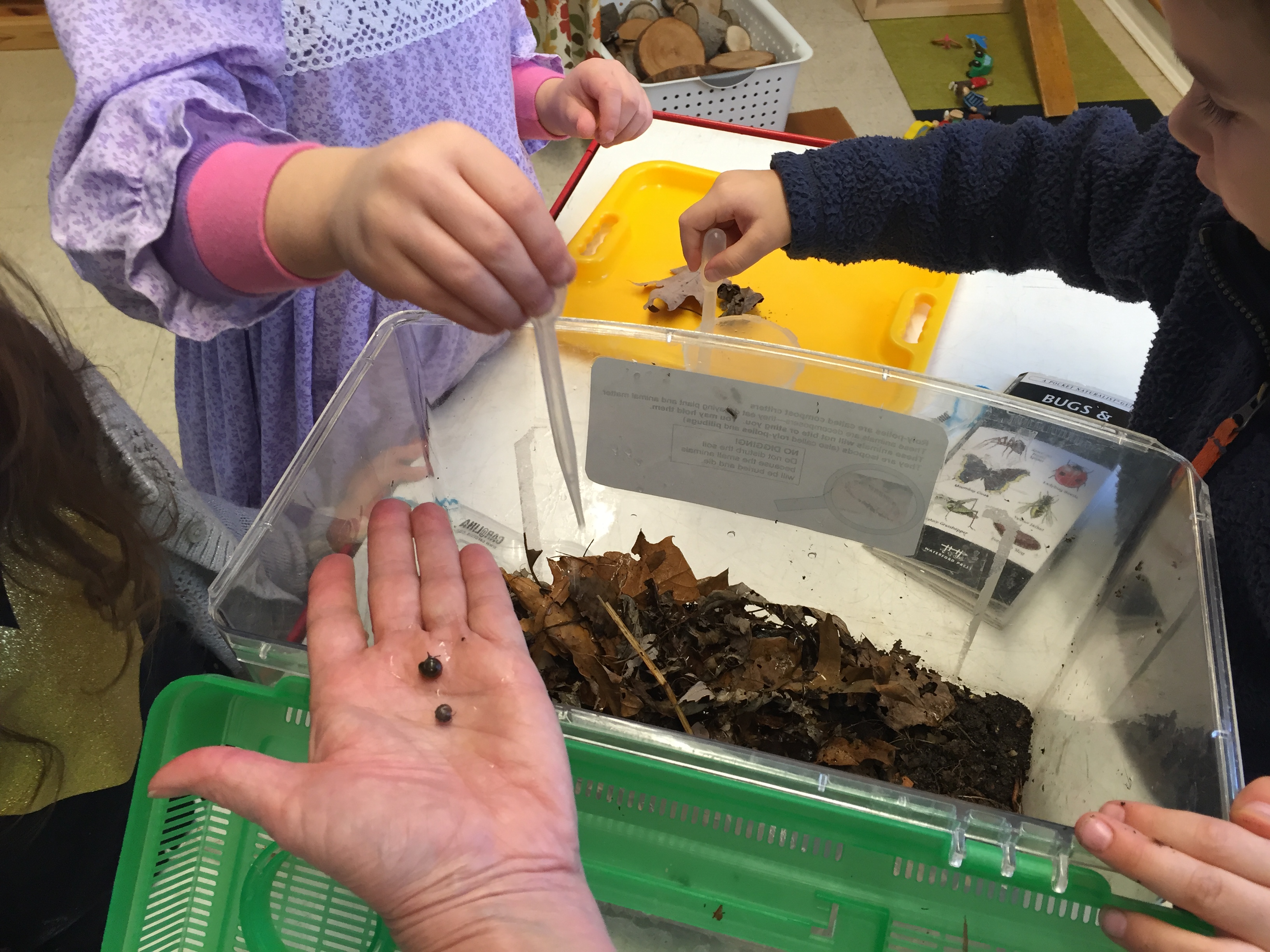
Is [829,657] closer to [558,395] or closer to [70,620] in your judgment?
[558,395]

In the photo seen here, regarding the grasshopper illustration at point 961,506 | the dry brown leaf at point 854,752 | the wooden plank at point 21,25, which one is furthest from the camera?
the wooden plank at point 21,25

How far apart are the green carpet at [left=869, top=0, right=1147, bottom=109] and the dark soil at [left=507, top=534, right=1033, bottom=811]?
1.74 metres

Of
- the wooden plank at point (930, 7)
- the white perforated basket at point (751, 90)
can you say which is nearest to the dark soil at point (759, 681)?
the white perforated basket at point (751, 90)

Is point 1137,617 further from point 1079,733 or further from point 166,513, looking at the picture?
point 166,513

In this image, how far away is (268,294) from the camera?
2.09 ft

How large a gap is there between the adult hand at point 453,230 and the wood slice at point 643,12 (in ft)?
4.91

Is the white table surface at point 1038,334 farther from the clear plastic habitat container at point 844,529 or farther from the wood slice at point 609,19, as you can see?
the wood slice at point 609,19

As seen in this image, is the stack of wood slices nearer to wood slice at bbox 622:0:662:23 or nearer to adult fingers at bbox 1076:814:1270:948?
wood slice at bbox 622:0:662:23

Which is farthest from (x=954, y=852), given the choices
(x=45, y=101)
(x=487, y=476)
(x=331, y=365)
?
(x=45, y=101)

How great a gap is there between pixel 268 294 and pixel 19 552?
11.8 inches

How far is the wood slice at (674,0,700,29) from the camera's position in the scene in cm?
166

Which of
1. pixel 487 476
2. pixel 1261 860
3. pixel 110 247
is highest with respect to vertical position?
pixel 110 247

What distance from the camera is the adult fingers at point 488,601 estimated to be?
549 millimetres

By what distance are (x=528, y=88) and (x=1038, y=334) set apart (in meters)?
0.74
